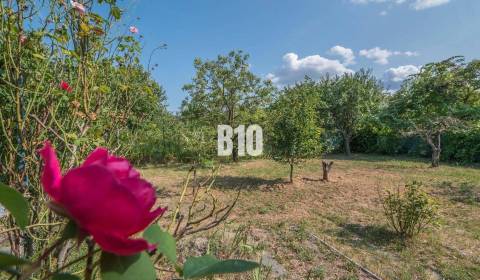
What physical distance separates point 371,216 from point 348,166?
6.19 metres

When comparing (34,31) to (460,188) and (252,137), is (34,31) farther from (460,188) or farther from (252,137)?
(252,137)

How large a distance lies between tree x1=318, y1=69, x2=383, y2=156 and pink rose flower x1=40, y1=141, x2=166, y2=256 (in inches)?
611

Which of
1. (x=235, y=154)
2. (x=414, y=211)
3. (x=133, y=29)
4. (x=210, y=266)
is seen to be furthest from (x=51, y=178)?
(x=235, y=154)

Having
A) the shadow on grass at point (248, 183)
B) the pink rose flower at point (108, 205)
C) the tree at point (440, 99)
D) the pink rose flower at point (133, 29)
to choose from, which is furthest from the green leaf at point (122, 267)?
the tree at point (440, 99)

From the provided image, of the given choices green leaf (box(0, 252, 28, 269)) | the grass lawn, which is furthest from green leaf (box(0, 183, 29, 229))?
the grass lawn

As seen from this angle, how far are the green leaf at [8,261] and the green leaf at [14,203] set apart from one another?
0.05 meters

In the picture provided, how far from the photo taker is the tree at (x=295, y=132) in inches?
326

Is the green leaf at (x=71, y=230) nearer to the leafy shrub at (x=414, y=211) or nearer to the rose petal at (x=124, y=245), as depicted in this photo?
the rose petal at (x=124, y=245)

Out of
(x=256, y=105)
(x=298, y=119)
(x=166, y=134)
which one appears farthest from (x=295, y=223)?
(x=166, y=134)

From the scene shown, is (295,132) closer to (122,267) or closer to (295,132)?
(295,132)

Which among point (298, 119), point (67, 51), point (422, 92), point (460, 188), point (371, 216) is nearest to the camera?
point (67, 51)

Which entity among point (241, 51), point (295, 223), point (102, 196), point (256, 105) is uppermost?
point (241, 51)

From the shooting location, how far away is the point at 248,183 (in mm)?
8656

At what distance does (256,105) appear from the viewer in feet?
43.2
